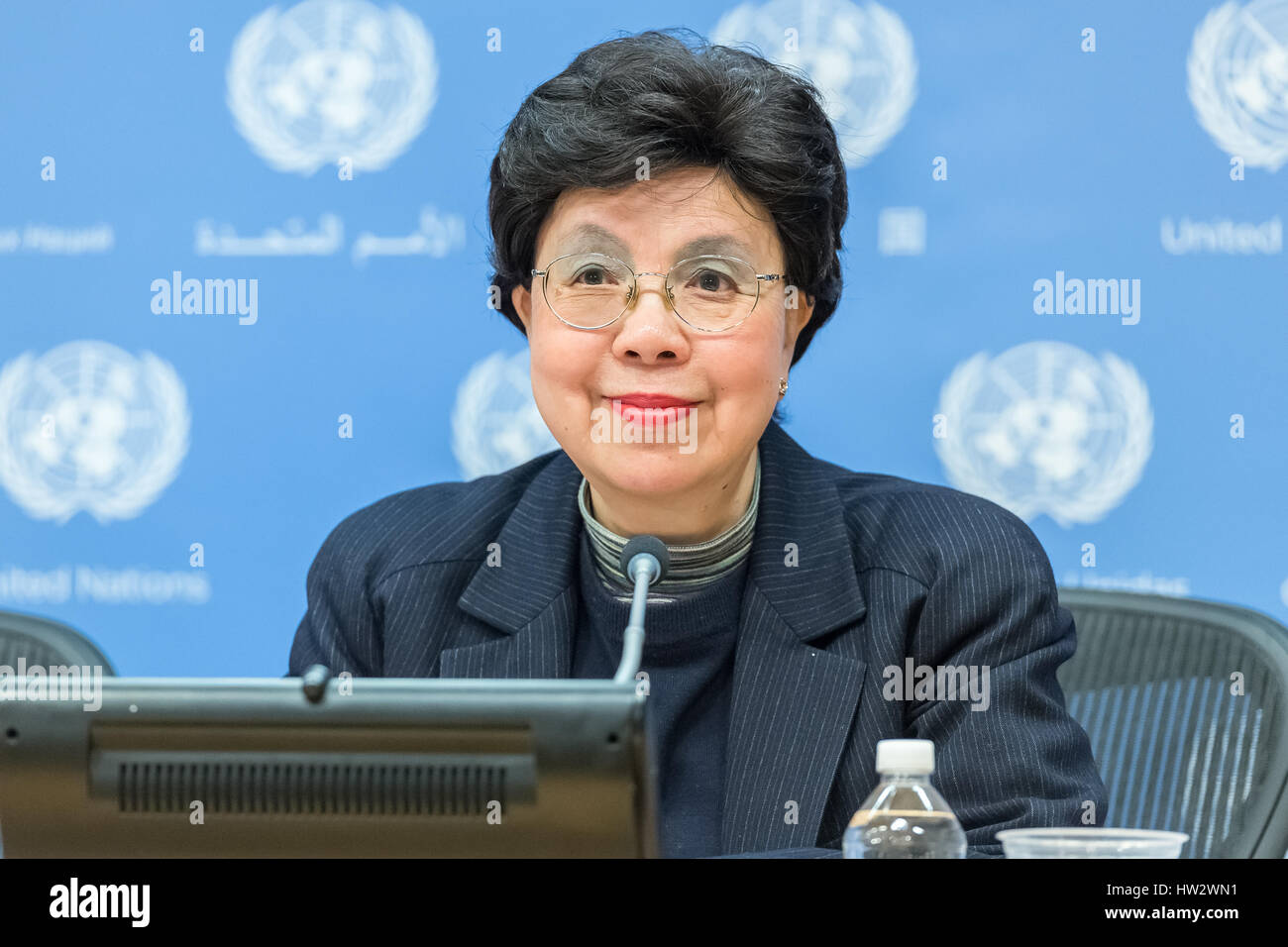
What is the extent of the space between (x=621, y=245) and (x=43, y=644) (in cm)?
80

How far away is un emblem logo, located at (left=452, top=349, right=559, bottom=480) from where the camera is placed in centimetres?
A: 195

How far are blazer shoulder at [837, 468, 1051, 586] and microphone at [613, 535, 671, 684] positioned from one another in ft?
1.28

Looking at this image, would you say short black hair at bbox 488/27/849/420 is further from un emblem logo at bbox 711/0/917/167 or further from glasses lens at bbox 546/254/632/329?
Result: un emblem logo at bbox 711/0/917/167

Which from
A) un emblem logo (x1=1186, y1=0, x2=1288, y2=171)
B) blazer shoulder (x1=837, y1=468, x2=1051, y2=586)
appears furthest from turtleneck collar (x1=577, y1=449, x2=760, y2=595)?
un emblem logo (x1=1186, y1=0, x2=1288, y2=171)

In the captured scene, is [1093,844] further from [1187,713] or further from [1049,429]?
[1049,429]

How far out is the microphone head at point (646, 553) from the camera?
1.04 m

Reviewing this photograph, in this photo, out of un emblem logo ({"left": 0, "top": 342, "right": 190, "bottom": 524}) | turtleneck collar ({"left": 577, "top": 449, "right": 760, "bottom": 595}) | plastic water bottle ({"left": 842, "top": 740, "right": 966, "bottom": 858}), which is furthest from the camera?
un emblem logo ({"left": 0, "top": 342, "right": 190, "bottom": 524})

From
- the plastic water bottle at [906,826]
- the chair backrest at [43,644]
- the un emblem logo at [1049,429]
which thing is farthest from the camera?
the un emblem logo at [1049,429]

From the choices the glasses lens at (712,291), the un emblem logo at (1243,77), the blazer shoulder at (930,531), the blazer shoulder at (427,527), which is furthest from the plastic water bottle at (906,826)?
the un emblem logo at (1243,77)

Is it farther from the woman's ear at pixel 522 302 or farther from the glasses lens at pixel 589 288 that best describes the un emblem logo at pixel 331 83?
the glasses lens at pixel 589 288

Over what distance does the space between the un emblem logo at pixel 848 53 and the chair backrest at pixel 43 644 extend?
112 cm

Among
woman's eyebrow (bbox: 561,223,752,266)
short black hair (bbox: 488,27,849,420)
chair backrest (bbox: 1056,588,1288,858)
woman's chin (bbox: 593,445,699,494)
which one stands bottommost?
chair backrest (bbox: 1056,588,1288,858)

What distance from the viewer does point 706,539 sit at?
1.45 meters

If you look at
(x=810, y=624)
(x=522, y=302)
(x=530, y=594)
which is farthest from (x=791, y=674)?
(x=522, y=302)
